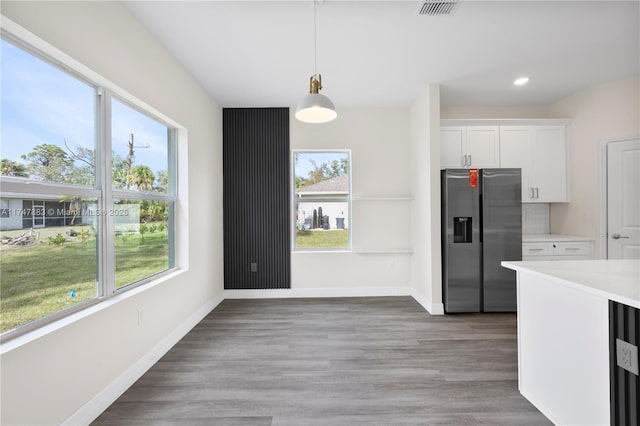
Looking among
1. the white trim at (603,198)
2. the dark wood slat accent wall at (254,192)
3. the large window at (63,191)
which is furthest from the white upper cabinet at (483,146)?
the large window at (63,191)

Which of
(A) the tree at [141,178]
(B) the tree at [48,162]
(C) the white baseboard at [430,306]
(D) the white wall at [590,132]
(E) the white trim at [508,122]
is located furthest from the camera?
(E) the white trim at [508,122]

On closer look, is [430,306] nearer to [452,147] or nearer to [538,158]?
[452,147]

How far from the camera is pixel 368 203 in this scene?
4508 millimetres

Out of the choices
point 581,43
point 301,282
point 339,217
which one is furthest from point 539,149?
point 301,282

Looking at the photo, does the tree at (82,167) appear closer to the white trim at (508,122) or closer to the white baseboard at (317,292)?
the white baseboard at (317,292)

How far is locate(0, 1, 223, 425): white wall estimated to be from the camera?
1.46m

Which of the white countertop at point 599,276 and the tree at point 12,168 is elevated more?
the tree at point 12,168

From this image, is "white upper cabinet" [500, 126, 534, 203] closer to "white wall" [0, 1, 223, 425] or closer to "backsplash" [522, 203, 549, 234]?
"backsplash" [522, 203, 549, 234]

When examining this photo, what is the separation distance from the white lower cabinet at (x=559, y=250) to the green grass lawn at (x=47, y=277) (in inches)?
179

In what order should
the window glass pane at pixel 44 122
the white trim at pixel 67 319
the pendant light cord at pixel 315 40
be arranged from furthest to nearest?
1. the pendant light cord at pixel 315 40
2. the window glass pane at pixel 44 122
3. the white trim at pixel 67 319

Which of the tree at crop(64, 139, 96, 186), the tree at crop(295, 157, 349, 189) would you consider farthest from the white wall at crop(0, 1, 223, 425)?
the tree at crop(295, 157, 349, 189)

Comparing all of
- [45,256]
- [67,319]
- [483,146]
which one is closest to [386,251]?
[483,146]

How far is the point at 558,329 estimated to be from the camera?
1.73 meters

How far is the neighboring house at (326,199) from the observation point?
15.0ft
